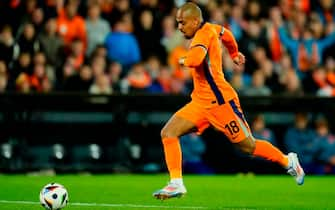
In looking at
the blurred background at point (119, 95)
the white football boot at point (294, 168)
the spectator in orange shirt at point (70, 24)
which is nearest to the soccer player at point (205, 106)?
the white football boot at point (294, 168)

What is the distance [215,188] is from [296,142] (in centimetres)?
451

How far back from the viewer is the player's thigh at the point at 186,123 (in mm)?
10086

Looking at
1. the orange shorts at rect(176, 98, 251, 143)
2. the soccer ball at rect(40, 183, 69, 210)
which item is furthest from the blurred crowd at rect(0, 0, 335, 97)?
the soccer ball at rect(40, 183, 69, 210)

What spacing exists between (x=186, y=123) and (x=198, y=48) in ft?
3.05

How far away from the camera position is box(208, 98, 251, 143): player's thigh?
10.2 meters

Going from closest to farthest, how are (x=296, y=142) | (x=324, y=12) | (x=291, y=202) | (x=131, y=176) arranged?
(x=291, y=202), (x=131, y=176), (x=296, y=142), (x=324, y=12)

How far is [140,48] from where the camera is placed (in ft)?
59.7

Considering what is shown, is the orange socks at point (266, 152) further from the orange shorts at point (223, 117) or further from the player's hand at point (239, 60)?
the player's hand at point (239, 60)

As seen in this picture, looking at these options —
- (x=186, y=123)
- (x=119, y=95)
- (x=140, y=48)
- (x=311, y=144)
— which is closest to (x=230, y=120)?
(x=186, y=123)

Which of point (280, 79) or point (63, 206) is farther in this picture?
point (280, 79)

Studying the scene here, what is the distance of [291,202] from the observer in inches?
428

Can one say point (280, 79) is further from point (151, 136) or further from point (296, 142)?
point (151, 136)

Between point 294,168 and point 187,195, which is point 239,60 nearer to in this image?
point 294,168

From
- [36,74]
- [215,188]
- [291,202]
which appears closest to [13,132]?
[36,74]
